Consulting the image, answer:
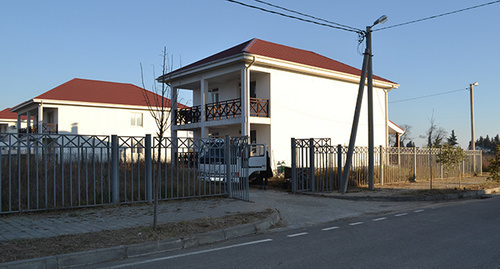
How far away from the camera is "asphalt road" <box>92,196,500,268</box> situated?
235 inches

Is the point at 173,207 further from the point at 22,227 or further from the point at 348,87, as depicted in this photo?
the point at 348,87

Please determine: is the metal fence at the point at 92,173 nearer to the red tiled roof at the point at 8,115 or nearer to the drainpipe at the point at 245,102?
the drainpipe at the point at 245,102

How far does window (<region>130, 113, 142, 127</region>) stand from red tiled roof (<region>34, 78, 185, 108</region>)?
1.11 meters

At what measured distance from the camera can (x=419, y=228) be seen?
29.0 feet

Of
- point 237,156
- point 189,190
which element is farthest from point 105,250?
point 237,156

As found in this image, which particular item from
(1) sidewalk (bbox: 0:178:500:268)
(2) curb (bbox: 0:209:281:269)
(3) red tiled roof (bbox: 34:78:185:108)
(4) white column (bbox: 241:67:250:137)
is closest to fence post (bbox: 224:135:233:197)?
(1) sidewalk (bbox: 0:178:500:268)

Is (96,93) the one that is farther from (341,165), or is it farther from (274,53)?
(341,165)

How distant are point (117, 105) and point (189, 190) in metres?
23.2

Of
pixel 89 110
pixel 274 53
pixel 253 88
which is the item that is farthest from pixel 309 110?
pixel 89 110

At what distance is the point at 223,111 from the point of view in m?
22.8

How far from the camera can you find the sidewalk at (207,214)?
25.1 feet

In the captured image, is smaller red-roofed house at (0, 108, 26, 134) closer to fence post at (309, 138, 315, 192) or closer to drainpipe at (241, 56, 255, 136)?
drainpipe at (241, 56, 255, 136)

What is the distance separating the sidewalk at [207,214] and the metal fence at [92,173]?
1.41 feet

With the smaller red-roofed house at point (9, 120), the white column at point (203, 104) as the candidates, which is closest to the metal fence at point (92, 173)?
the white column at point (203, 104)
